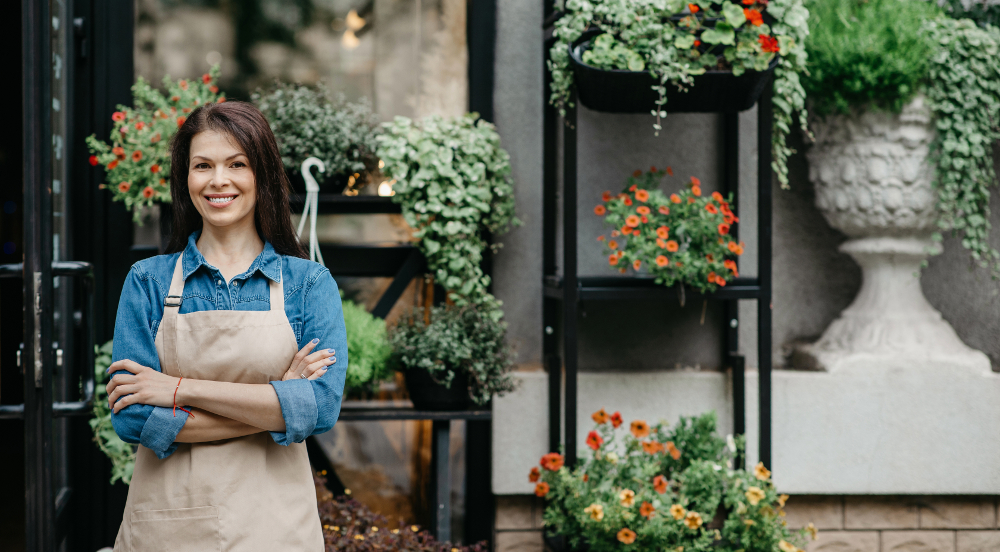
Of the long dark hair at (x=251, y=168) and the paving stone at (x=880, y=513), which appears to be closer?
the long dark hair at (x=251, y=168)

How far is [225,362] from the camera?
147 centimetres

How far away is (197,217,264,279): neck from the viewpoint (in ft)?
5.05

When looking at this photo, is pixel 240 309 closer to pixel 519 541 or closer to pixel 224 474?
pixel 224 474

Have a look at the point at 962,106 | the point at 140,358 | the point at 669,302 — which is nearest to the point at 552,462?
the point at 669,302

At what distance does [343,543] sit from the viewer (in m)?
2.41

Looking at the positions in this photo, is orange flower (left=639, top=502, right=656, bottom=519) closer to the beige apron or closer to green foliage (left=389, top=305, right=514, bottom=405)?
green foliage (left=389, top=305, right=514, bottom=405)

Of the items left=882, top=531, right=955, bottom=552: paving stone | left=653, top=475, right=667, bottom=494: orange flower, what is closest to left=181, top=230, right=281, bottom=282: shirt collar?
left=653, top=475, right=667, bottom=494: orange flower

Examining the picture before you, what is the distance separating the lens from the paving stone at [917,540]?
3100 mm

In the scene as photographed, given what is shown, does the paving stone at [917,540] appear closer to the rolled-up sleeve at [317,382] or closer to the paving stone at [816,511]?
the paving stone at [816,511]

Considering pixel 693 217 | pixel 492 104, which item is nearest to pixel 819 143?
pixel 693 217

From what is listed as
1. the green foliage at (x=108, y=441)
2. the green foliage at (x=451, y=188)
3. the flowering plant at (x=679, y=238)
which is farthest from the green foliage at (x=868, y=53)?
the green foliage at (x=108, y=441)

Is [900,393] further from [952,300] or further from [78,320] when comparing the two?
[78,320]

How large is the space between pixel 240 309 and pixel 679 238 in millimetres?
1672

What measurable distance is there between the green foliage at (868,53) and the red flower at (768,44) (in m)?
0.37
